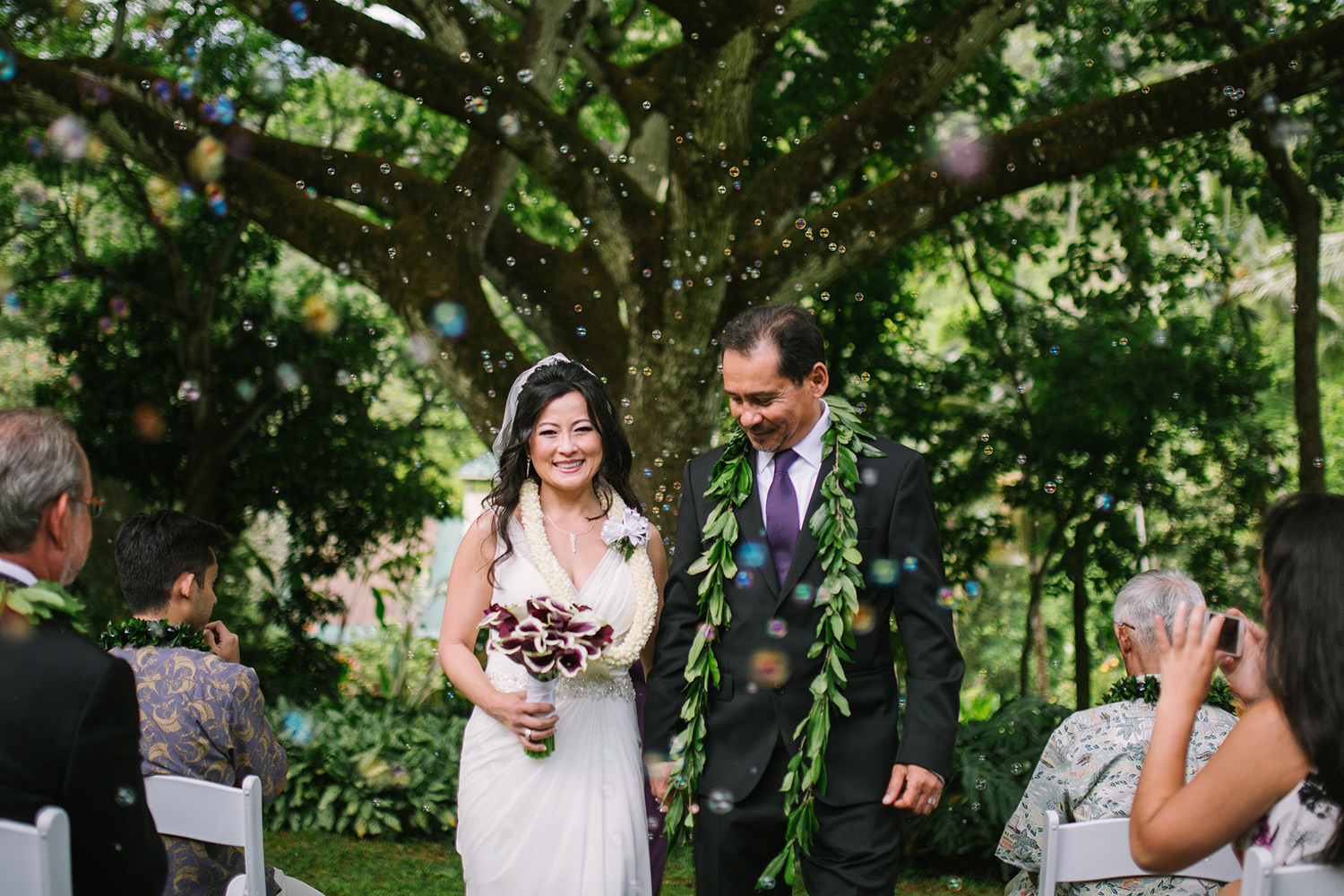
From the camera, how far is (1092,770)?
8.95ft

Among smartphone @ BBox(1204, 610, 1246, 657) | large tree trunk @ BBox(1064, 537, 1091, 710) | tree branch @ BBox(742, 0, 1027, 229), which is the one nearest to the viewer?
smartphone @ BBox(1204, 610, 1246, 657)

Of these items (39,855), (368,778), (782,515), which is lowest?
(368,778)

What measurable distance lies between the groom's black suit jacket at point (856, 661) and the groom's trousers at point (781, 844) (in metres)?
0.04

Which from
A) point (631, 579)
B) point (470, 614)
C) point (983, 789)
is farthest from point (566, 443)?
point (983, 789)

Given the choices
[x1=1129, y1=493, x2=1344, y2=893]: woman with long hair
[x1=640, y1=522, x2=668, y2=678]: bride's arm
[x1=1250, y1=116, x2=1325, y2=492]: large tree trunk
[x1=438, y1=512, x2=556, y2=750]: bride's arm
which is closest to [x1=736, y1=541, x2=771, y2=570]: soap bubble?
[x1=640, y1=522, x2=668, y2=678]: bride's arm

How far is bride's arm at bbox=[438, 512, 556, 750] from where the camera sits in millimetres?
2760

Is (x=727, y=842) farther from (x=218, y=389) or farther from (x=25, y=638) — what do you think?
(x=218, y=389)

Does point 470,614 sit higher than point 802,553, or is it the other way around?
point 802,553

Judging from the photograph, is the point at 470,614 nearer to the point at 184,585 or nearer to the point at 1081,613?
the point at 184,585

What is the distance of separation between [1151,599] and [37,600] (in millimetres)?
2594

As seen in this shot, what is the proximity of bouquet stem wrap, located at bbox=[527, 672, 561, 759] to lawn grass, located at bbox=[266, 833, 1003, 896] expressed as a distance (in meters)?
2.79

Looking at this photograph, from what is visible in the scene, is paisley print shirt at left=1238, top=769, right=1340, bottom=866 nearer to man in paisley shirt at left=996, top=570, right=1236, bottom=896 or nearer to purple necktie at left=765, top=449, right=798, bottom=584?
man in paisley shirt at left=996, top=570, right=1236, bottom=896

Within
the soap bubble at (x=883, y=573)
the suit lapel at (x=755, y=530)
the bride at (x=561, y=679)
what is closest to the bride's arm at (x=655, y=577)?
the bride at (x=561, y=679)

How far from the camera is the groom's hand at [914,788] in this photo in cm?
245
